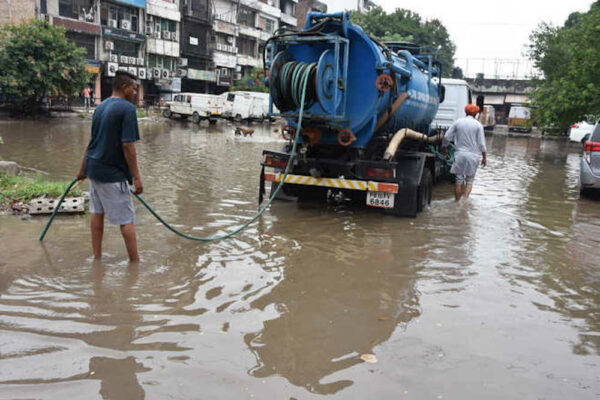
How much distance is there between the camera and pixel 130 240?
512cm

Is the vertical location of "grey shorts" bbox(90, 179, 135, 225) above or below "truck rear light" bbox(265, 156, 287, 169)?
below

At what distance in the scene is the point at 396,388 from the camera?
3.16 meters

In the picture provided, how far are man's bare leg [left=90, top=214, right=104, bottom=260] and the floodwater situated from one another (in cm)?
11

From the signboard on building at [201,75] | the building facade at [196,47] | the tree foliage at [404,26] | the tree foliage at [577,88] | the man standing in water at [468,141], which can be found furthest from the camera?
the tree foliage at [404,26]

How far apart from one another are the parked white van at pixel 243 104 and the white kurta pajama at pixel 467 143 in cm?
2833

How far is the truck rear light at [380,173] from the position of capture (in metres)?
7.75

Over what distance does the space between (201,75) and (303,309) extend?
46.6 metres

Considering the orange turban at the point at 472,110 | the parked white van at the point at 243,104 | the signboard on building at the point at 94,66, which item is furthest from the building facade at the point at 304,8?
the orange turban at the point at 472,110

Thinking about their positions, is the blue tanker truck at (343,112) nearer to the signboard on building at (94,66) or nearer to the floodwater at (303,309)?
the floodwater at (303,309)

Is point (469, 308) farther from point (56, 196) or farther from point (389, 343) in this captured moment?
point (56, 196)

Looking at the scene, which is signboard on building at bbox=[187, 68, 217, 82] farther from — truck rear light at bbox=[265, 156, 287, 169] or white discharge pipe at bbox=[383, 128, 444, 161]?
truck rear light at bbox=[265, 156, 287, 169]

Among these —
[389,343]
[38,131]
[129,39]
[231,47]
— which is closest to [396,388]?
[389,343]

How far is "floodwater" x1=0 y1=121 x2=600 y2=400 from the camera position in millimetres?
3207

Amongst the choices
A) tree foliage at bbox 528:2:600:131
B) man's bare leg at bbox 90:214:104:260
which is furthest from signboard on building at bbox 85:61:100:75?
man's bare leg at bbox 90:214:104:260
